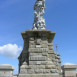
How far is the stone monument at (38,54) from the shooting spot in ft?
33.4

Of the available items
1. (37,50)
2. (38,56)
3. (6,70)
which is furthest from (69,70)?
(6,70)

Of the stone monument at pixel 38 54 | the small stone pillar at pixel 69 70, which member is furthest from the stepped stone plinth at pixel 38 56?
the small stone pillar at pixel 69 70

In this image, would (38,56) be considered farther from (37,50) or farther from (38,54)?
(37,50)

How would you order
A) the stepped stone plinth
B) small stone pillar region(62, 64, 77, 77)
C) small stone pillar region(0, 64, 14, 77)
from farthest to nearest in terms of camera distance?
small stone pillar region(0, 64, 14, 77) → small stone pillar region(62, 64, 77, 77) → the stepped stone plinth

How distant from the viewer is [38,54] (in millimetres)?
10555

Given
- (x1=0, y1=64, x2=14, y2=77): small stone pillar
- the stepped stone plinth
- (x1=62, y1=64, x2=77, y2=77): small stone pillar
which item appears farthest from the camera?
(x1=0, y1=64, x2=14, y2=77): small stone pillar

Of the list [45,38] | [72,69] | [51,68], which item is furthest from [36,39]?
[72,69]

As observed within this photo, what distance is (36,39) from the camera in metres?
10.9

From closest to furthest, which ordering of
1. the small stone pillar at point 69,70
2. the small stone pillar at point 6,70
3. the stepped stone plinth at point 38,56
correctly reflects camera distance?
the stepped stone plinth at point 38,56
the small stone pillar at point 69,70
the small stone pillar at point 6,70

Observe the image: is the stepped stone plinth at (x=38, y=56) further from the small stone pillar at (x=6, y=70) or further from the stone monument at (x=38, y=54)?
the small stone pillar at (x=6, y=70)

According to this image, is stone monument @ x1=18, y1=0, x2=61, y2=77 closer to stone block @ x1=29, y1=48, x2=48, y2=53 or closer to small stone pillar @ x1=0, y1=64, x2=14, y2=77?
stone block @ x1=29, y1=48, x2=48, y2=53

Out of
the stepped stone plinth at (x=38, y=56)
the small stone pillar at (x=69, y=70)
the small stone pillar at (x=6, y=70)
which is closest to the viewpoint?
the stepped stone plinth at (x=38, y=56)

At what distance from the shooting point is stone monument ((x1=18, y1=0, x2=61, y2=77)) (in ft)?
33.4

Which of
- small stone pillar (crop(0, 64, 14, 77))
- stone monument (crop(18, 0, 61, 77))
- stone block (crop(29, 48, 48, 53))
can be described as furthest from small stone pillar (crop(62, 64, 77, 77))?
small stone pillar (crop(0, 64, 14, 77))
